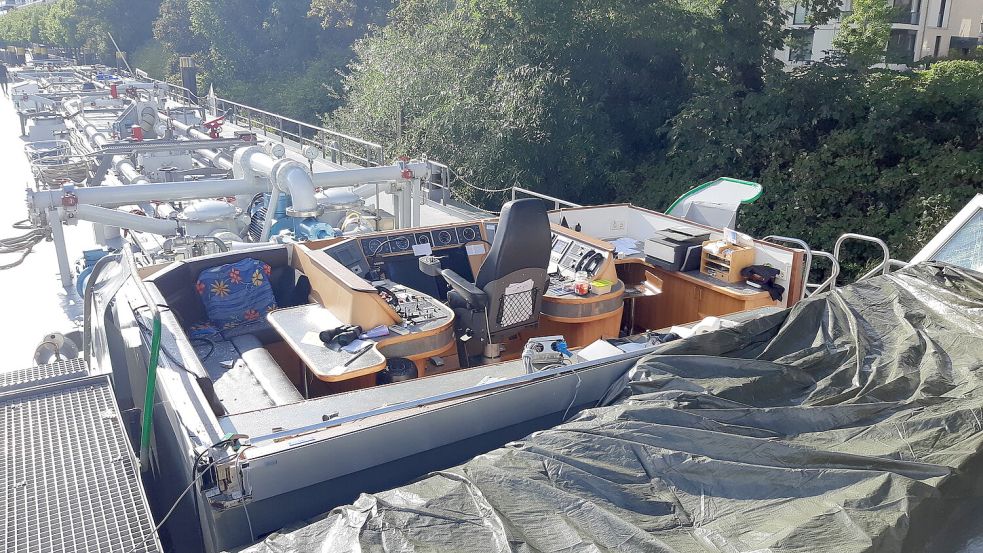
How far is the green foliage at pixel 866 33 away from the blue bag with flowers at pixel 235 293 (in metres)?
11.8

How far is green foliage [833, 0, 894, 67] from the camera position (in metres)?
13.6

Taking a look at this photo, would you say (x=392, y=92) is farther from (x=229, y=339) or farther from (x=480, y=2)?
(x=229, y=339)

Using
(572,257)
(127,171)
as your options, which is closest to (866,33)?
(572,257)

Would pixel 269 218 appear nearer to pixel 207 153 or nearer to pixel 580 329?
pixel 580 329

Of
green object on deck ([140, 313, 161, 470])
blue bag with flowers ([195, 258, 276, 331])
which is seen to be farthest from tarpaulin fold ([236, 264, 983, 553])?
blue bag with flowers ([195, 258, 276, 331])

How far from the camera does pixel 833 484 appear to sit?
9.16 feet

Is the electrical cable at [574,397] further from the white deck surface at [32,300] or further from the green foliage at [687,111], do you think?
the green foliage at [687,111]

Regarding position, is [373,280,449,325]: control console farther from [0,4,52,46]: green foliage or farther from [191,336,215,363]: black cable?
[0,4,52,46]: green foliage

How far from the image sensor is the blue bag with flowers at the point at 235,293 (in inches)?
237

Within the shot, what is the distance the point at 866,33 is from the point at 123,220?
1434 cm

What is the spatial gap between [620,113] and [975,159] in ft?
22.0

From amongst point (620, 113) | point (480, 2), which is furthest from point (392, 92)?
point (620, 113)

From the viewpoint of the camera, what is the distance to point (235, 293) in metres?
6.07

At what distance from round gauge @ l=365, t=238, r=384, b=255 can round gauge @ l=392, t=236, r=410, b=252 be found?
128 millimetres
